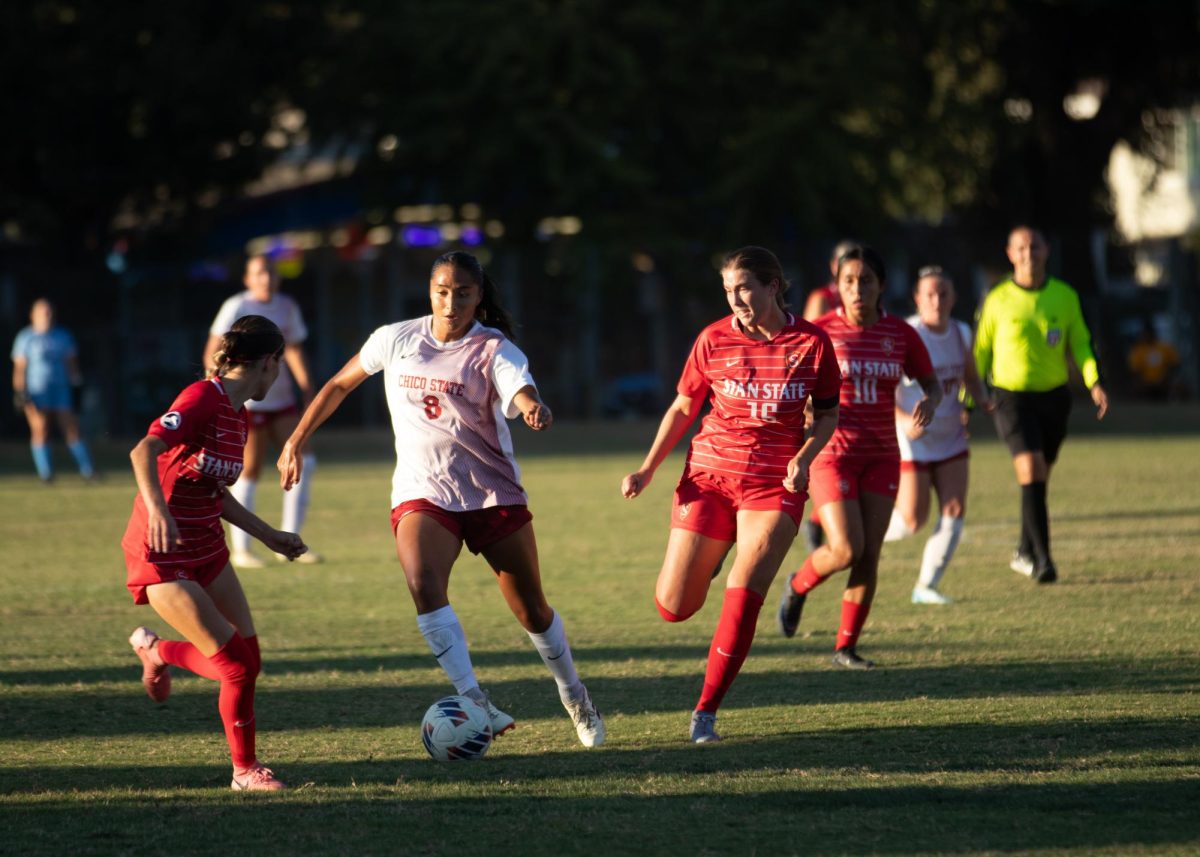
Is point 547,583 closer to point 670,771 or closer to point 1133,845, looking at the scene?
point 670,771

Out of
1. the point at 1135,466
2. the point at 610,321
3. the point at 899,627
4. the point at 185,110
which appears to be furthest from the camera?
the point at 610,321

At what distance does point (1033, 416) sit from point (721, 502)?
5161 mm

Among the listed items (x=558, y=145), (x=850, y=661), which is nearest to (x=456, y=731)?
(x=850, y=661)

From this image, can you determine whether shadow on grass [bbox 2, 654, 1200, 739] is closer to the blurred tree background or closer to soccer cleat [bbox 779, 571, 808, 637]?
soccer cleat [bbox 779, 571, 808, 637]

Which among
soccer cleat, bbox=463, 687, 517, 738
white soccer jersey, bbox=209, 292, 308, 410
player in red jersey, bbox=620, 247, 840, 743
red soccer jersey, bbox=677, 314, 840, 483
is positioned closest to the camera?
soccer cleat, bbox=463, 687, 517, 738

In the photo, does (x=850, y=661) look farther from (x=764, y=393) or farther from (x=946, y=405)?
(x=946, y=405)

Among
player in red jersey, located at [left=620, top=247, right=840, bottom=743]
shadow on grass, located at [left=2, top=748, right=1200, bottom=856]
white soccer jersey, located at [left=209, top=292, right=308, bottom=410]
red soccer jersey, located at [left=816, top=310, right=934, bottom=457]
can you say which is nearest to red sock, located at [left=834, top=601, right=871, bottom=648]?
red soccer jersey, located at [left=816, top=310, right=934, bottom=457]

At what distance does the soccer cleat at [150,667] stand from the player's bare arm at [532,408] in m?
1.63

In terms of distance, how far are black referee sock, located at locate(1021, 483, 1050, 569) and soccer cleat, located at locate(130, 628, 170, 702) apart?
6474 mm

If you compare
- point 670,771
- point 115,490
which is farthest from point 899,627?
point 115,490

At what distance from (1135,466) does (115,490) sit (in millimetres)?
11429

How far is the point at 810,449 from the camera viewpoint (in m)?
7.10

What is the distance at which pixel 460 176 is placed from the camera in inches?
1172

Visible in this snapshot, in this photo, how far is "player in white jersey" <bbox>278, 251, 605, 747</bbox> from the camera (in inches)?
271
